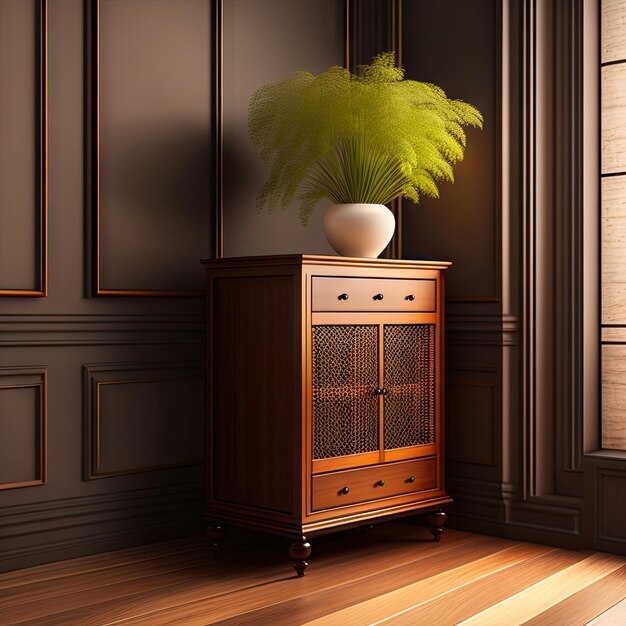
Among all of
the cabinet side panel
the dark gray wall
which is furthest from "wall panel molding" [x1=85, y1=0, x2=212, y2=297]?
the cabinet side panel

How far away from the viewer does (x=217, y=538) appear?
10.3ft

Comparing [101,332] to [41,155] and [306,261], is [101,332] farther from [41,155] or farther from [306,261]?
[306,261]

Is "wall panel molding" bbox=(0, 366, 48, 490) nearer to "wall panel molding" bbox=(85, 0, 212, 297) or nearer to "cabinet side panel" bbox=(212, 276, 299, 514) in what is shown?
"wall panel molding" bbox=(85, 0, 212, 297)

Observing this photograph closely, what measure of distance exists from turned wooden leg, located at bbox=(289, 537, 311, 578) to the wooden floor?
0.04 meters

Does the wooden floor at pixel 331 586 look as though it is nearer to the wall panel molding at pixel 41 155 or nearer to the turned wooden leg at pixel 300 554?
the turned wooden leg at pixel 300 554

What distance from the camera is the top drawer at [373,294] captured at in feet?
9.89

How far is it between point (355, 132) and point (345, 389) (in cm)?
95

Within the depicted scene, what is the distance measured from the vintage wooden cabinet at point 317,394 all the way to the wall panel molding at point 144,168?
25 cm

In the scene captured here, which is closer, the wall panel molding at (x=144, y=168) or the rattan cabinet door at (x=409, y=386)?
the wall panel molding at (x=144, y=168)

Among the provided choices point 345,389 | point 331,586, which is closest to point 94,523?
point 331,586

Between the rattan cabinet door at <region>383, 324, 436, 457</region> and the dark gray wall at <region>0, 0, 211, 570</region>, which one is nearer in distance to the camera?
the dark gray wall at <region>0, 0, 211, 570</region>

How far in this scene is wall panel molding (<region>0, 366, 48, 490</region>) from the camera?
2936 millimetres

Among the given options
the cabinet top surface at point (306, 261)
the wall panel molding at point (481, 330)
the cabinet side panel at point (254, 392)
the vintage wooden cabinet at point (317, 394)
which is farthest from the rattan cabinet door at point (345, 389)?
the wall panel molding at point (481, 330)

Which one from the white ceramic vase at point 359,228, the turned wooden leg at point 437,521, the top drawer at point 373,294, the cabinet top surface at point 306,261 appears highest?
the white ceramic vase at point 359,228
